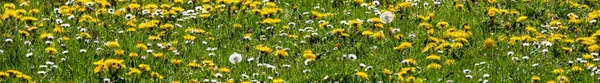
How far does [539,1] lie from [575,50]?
1775 millimetres

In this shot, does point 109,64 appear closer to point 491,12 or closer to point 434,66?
point 434,66

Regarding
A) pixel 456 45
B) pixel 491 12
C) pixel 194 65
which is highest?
pixel 194 65

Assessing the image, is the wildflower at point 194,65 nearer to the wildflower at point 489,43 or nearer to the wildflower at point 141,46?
the wildflower at point 141,46

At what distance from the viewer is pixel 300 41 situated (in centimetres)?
708

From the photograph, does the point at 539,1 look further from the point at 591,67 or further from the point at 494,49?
the point at 591,67

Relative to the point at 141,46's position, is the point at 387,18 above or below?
below

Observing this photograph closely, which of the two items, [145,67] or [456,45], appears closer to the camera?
[145,67]

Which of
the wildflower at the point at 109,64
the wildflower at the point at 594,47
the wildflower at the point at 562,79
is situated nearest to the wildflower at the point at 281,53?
the wildflower at the point at 109,64

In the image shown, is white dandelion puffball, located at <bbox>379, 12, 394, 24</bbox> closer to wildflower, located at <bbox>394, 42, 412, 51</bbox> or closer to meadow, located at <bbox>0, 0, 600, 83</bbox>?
meadow, located at <bbox>0, 0, 600, 83</bbox>

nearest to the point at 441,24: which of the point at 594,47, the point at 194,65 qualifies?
the point at 594,47

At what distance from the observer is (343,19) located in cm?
802

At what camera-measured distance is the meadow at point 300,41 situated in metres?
6.05

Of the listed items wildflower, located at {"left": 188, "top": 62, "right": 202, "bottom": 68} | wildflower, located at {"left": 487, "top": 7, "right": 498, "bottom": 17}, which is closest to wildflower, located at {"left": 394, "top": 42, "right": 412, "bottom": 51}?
wildflower, located at {"left": 188, "top": 62, "right": 202, "bottom": 68}

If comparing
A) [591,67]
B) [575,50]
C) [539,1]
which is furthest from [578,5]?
[591,67]
